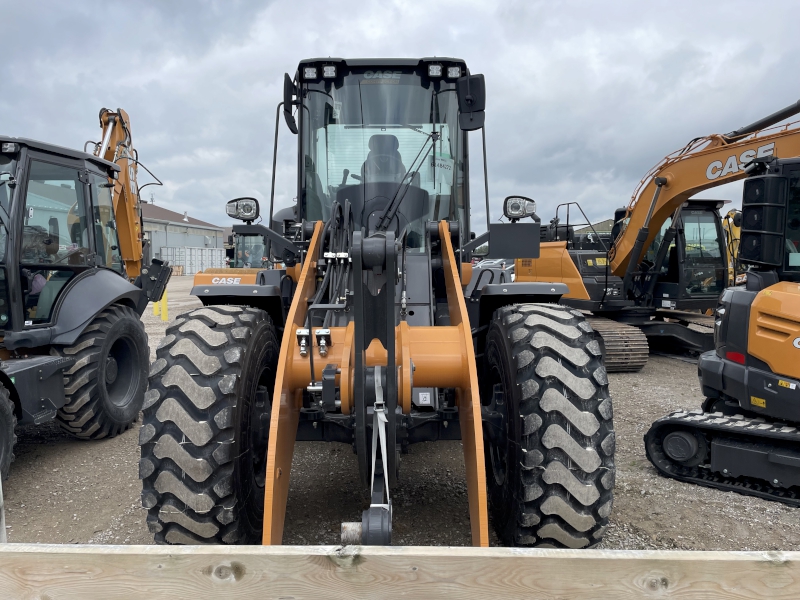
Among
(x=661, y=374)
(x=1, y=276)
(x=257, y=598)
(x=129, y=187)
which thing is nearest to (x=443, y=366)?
(x=257, y=598)

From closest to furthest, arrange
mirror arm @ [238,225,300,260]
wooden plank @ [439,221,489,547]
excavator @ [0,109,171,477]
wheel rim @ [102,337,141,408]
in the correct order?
wooden plank @ [439,221,489,547]
mirror arm @ [238,225,300,260]
excavator @ [0,109,171,477]
wheel rim @ [102,337,141,408]

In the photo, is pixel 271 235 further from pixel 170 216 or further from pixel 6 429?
pixel 170 216

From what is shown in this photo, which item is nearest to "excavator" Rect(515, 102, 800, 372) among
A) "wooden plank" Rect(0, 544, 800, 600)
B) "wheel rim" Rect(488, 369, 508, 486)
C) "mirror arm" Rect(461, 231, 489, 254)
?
"mirror arm" Rect(461, 231, 489, 254)

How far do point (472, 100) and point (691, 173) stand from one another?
5.99 m

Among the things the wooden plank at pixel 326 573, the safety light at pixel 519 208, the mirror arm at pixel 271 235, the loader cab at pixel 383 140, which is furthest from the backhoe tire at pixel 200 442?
the safety light at pixel 519 208

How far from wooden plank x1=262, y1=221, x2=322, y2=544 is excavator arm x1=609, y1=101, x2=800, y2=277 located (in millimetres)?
6886

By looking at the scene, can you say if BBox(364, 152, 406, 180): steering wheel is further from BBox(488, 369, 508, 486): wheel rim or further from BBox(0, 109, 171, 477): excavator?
BBox(0, 109, 171, 477): excavator

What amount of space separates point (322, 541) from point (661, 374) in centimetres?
674

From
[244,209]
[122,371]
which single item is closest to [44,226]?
[122,371]

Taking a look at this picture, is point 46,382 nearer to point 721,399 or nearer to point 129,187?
point 129,187

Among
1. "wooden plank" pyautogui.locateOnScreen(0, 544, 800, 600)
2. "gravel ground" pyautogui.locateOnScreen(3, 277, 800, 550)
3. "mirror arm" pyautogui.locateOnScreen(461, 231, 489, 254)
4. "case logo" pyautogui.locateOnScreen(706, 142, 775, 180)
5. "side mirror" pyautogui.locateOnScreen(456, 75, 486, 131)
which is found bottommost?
"gravel ground" pyautogui.locateOnScreen(3, 277, 800, 550)

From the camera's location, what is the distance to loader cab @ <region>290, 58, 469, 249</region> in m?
4.02

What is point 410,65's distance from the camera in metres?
4.09

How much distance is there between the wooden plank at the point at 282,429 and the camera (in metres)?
2.29
